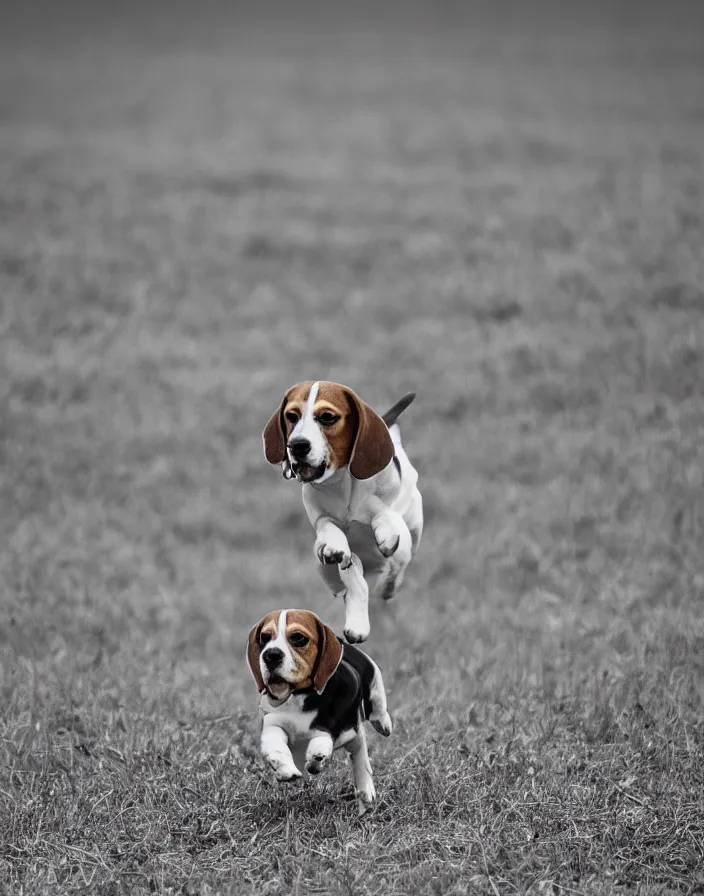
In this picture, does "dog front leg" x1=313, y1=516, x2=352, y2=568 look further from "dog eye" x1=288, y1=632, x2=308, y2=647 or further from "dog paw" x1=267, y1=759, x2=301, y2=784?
"dog paw" x1=267, y1=759, x2=301, y2=784

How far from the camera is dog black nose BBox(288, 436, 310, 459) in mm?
3264

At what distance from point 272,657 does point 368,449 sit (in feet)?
2.74

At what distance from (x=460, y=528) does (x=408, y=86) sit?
2016cm

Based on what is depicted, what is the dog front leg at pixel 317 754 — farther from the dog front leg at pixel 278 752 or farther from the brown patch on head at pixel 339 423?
the brown patch on head at pixel 339 423

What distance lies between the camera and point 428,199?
1864 centimetres

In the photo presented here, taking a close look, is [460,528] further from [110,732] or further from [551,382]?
[110,732]

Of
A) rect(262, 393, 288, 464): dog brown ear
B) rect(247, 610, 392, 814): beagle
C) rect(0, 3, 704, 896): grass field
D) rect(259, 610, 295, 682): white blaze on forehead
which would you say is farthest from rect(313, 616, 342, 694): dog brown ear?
rect(0, 3, 704, 896): grass field

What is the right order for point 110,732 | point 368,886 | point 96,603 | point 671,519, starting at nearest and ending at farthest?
point 368,886 < point 110,732 < point 96,603 < point 671,519

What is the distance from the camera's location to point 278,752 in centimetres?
375

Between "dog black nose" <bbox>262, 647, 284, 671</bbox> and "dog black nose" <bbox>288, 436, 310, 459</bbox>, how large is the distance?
2.59 feet

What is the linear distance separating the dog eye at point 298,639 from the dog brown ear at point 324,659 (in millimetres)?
68

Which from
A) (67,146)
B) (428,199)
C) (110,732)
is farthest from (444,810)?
(67,146)

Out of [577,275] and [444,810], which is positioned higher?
[577,275]

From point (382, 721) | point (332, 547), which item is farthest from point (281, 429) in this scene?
point (382, 721)
